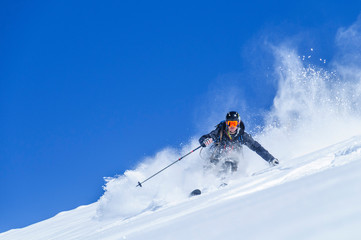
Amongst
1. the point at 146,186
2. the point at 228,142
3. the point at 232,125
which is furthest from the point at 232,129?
the point at 146,186

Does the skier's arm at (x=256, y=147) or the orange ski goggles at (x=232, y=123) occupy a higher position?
the orange ski goggles at (x=232, y=123)

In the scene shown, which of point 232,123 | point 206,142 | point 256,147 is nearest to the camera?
point 232,123

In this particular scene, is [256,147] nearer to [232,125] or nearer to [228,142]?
[228,142]

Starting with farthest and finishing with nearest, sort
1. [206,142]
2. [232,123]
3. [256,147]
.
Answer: [206,142]
[256,147]
[232,123]

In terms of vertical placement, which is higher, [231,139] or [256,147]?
[231,139]

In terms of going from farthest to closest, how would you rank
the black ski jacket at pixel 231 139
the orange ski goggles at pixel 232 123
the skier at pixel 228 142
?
the black ski jacket at pixel 231 139
the skier at pixel 228 142
the orange ski goggles at pixel 232 123

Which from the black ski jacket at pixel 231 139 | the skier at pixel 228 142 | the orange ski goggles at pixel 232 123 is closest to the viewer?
the orange ski goggles at pixel 232 123

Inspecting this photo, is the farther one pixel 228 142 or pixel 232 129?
pixel 228 142

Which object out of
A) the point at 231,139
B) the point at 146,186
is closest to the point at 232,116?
the point at 231,139

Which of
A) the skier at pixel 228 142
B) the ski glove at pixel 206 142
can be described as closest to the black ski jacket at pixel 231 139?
the skier at pixel 228 142

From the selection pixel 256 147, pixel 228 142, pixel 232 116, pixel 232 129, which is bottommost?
pixel 256 147

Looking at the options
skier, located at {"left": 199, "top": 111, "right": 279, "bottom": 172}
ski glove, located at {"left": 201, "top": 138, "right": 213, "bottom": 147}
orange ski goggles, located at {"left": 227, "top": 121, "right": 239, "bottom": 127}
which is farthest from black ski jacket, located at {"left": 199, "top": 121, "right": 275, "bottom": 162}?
orange ski goggles, located at {"left": 227, "top": 121, "right": 239, "bottom": 127}

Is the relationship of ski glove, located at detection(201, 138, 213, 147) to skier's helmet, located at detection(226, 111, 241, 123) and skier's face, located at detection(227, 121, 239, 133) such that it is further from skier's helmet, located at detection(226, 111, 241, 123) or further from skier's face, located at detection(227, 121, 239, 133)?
skier's helmet, located at detection(226, 111, 241, 123)

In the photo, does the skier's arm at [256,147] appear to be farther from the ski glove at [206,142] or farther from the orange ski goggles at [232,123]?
the ski glove at [206,142]
